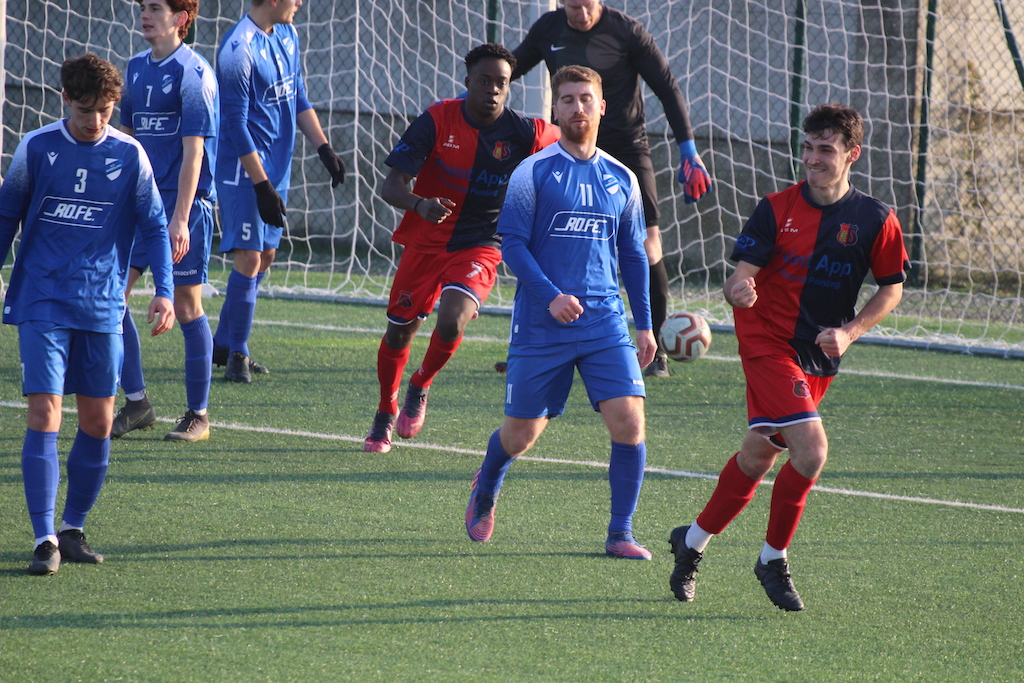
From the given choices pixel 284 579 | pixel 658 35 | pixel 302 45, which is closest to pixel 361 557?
pixel 284 579

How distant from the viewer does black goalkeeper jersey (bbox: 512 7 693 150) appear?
21.4ft

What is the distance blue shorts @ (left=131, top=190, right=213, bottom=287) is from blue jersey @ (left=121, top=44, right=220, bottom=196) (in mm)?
84

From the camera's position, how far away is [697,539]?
3592 mm

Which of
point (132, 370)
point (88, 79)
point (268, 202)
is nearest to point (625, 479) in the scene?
point (88, 79)

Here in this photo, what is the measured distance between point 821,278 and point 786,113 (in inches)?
363

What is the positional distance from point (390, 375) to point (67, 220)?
1995mm

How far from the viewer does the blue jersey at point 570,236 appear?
3.86 meters

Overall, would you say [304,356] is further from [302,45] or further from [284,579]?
[302,45]

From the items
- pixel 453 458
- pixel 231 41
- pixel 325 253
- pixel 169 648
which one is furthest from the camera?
pixel 325 253

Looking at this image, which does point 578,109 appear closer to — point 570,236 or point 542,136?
point 570,236

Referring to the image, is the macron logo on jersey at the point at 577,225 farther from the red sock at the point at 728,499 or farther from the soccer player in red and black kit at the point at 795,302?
the red sock at the point at 728,499

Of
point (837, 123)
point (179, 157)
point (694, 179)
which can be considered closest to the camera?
point (837, 123)

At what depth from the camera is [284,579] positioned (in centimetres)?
355

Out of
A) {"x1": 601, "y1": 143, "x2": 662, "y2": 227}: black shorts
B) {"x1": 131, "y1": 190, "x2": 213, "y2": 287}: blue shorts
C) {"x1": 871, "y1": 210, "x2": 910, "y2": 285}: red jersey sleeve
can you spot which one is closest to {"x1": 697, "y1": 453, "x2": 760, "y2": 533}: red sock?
{"x1": 871, "y1": 210, "x2": 910, "y2": 285}: red jersey sleeve
